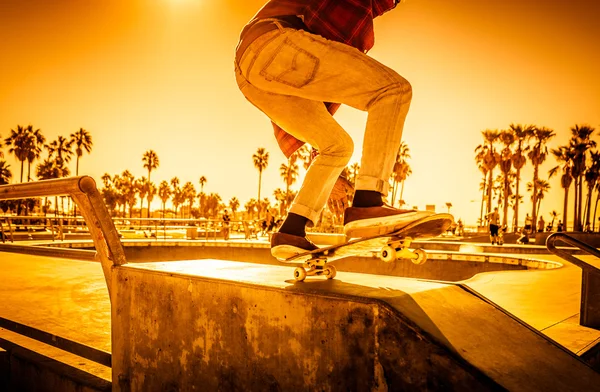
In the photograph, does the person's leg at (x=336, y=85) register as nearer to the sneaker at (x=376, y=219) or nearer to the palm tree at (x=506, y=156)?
the sneaker at (x=376, y=219)

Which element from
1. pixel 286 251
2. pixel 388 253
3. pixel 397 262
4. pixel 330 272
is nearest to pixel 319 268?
pixel 330 272

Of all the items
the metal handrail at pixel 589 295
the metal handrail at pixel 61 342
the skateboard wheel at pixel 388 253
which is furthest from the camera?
the metal handrail at pixel 589 295

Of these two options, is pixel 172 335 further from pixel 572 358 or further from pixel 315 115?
pixel 572 358

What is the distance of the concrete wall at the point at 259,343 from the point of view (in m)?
1.48

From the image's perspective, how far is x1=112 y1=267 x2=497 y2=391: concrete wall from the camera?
1480mm

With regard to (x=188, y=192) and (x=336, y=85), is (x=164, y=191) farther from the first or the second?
(x=336, y=85)

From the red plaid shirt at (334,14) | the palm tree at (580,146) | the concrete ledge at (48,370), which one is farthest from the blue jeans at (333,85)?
the palm tree at (580,146)

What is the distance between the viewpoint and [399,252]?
2.29 meters

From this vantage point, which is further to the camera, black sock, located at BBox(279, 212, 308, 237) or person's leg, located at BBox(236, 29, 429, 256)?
black sock, located at BBox(279, 212, 308, 237)

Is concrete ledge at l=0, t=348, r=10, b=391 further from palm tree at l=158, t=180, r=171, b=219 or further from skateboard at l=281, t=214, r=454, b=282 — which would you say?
palm tree at l=158, t=180, r=171, b=219

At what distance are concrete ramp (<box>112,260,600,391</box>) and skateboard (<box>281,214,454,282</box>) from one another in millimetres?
172

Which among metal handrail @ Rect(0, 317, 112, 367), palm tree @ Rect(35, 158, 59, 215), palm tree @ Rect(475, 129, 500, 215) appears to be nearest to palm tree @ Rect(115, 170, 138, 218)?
palm tree @ Rect(35, 158, 59, 215)

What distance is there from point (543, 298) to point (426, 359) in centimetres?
460

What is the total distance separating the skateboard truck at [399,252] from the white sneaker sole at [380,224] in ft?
0.35
